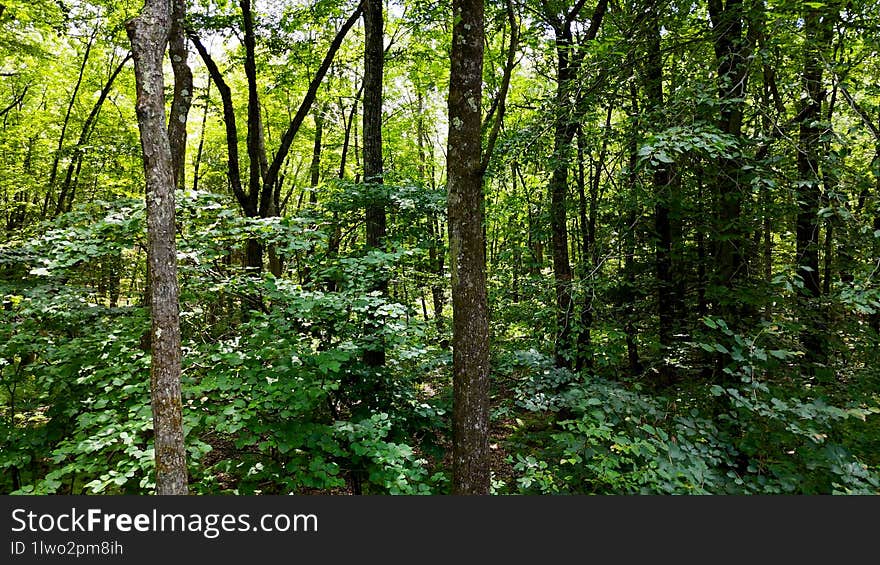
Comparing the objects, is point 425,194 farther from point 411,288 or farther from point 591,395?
point 591,395

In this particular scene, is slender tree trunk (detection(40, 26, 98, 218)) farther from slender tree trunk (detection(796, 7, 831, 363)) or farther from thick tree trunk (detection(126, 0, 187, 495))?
slender tree trunk (detection(796, 7, 831, 363))

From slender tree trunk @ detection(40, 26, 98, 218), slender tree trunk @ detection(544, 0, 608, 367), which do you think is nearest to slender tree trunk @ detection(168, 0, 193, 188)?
slender tree trunk @ detection(544, 0, 608, 367)

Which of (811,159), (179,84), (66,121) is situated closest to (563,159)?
(811,159)

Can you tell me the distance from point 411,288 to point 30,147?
542 inches

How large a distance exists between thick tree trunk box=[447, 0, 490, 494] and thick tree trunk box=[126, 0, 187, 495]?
2083 millimetres

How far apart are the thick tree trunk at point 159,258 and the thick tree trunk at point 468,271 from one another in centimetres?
208

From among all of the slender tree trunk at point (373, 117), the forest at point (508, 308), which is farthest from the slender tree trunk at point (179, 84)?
the slender tree trunk at point (373, 117)

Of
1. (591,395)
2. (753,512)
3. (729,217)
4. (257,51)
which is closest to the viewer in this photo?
(753,512)

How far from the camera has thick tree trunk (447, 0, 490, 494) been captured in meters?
3.94

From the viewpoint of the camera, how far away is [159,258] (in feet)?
9.71

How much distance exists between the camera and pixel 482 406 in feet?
13.1

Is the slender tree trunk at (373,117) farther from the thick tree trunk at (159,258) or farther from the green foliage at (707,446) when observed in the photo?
the thick tree trunk at (159,258)

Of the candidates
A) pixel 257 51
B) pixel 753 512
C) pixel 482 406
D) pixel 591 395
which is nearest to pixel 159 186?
pixel 482 406

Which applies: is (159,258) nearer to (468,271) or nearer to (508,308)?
(468,271)
